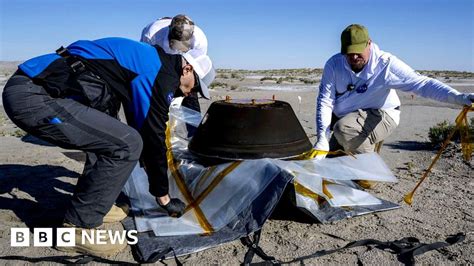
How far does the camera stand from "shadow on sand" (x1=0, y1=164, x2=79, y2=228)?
3.96 metres

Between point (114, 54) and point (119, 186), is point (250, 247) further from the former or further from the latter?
point (114, 54)

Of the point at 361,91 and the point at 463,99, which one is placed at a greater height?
the point at 463,99

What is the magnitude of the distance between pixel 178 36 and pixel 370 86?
194cm


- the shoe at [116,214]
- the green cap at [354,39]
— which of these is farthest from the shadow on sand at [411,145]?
the shoe at [116,214]

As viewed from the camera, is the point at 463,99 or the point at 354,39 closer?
the point at 463,99

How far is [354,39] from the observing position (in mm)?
4289

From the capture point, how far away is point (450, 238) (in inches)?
139

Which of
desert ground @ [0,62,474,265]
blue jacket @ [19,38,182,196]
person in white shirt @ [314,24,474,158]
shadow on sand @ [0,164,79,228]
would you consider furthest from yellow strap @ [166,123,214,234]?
person in white shirt @ [314,24,474,158]

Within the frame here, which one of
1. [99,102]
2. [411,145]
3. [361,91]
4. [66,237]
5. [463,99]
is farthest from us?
[411,145]

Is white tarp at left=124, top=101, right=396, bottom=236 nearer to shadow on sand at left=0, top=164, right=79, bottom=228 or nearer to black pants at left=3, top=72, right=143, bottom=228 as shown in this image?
black pants at left=3, top=72, right=143, bottom=228

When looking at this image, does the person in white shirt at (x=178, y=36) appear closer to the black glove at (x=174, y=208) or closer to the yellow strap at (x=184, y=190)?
the yellow strap at (x=184, y=190)

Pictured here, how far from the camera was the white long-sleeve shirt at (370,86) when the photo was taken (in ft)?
14.7

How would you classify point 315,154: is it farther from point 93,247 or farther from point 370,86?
point 93,247

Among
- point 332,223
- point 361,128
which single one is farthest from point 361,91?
point 332,223
